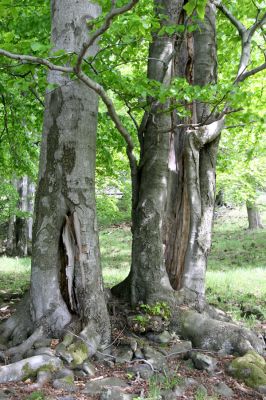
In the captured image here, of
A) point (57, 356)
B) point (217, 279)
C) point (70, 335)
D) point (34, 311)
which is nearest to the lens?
point (57, 356)

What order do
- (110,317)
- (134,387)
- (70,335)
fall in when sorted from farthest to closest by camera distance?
→ 1. (110,317)
2. (70,335)
3. (134,387)

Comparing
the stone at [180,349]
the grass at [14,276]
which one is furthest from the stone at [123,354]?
the grass at [14,276]

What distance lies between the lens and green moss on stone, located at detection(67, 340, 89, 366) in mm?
4129

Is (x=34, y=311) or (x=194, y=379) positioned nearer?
(x=194, y=379)

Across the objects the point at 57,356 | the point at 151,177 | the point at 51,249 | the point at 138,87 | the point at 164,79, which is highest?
the point at 164,79

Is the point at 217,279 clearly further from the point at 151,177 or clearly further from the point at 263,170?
the point at 263,170

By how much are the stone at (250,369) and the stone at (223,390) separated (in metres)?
0.24

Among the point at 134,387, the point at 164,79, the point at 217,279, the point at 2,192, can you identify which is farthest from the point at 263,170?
the point at 134,387

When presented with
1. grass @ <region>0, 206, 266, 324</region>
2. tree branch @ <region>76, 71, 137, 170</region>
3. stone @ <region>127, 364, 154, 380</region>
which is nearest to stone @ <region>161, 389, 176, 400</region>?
stone @ <region>127, 364, 154, 380</region>

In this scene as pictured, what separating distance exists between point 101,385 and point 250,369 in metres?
1.56

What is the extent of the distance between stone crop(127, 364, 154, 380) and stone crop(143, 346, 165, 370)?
98mm

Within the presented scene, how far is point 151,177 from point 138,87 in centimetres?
158

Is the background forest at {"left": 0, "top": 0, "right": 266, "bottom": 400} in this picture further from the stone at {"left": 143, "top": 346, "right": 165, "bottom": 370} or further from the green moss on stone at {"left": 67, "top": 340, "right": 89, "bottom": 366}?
the stone at {"left": 143, "top": 346, "right": 165, "bottom": 370}

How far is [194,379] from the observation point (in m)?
4.03
